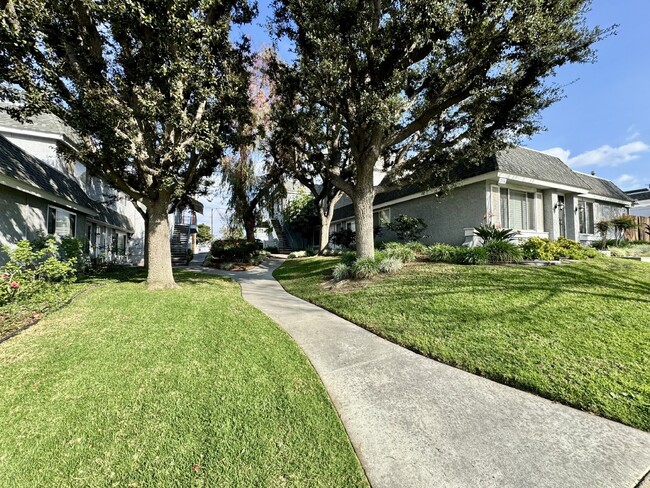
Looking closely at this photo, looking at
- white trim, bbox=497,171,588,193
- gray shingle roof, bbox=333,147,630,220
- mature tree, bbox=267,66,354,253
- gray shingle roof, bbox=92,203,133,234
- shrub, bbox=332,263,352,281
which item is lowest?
Result: shrub, bbox=332,263,352,281

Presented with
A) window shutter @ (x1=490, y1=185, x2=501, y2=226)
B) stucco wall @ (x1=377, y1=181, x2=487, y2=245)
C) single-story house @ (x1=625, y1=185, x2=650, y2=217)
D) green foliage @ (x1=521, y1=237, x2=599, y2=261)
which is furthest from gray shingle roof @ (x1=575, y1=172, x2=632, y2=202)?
single-story house @ (x1=625, y1=185, x2=650, y2=217)

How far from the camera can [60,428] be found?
2.66 meters

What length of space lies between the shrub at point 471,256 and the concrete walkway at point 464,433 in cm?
553

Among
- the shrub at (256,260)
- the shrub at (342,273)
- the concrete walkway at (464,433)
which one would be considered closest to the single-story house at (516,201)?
the shrub at (342,273)

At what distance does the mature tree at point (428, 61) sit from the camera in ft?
23.0

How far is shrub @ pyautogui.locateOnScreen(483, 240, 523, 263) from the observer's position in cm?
874

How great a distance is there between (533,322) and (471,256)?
13.4ft

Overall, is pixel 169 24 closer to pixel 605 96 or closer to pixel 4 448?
pixel 4 448

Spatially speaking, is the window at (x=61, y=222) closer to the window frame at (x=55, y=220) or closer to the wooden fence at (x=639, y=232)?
the window frame at (x=55, y=220)

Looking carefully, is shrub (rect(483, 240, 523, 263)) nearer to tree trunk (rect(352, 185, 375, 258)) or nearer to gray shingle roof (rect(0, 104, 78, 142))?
tree trunk (rect(352, 185, 375, 258))

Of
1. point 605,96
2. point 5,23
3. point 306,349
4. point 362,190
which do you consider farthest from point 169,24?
point 605,96

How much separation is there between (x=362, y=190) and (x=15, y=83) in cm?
902

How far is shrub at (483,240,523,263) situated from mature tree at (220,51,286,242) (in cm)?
1129

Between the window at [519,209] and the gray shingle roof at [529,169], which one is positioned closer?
the gray shingle roof at [529,169]
